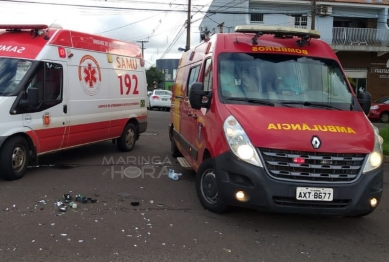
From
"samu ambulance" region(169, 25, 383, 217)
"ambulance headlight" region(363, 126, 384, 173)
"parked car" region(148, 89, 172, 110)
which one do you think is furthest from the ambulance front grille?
"parked car" region(148, 89, 172, 110)

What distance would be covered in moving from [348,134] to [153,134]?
9113mm

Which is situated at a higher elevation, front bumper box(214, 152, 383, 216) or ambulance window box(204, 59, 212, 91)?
ambulance window box(204, 59, 212, 91)

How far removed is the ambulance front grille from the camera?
14.2 feet

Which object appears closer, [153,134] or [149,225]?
[149,225]

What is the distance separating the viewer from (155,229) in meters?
4.57

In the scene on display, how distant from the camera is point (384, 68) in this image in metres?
28.0

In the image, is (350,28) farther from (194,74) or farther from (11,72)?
(11,72)

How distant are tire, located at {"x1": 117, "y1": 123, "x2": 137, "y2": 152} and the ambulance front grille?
565 centimetres

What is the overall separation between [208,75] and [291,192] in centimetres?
222

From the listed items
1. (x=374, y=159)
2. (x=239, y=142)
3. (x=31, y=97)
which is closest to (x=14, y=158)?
(x=31, y=97)

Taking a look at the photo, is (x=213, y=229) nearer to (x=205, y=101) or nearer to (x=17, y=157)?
(x=205, y=101)

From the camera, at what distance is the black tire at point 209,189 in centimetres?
502

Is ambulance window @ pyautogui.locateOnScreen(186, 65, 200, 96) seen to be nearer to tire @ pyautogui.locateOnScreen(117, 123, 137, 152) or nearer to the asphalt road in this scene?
the asphalt road

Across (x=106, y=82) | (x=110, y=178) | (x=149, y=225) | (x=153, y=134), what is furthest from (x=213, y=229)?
(x=153, y=134)
